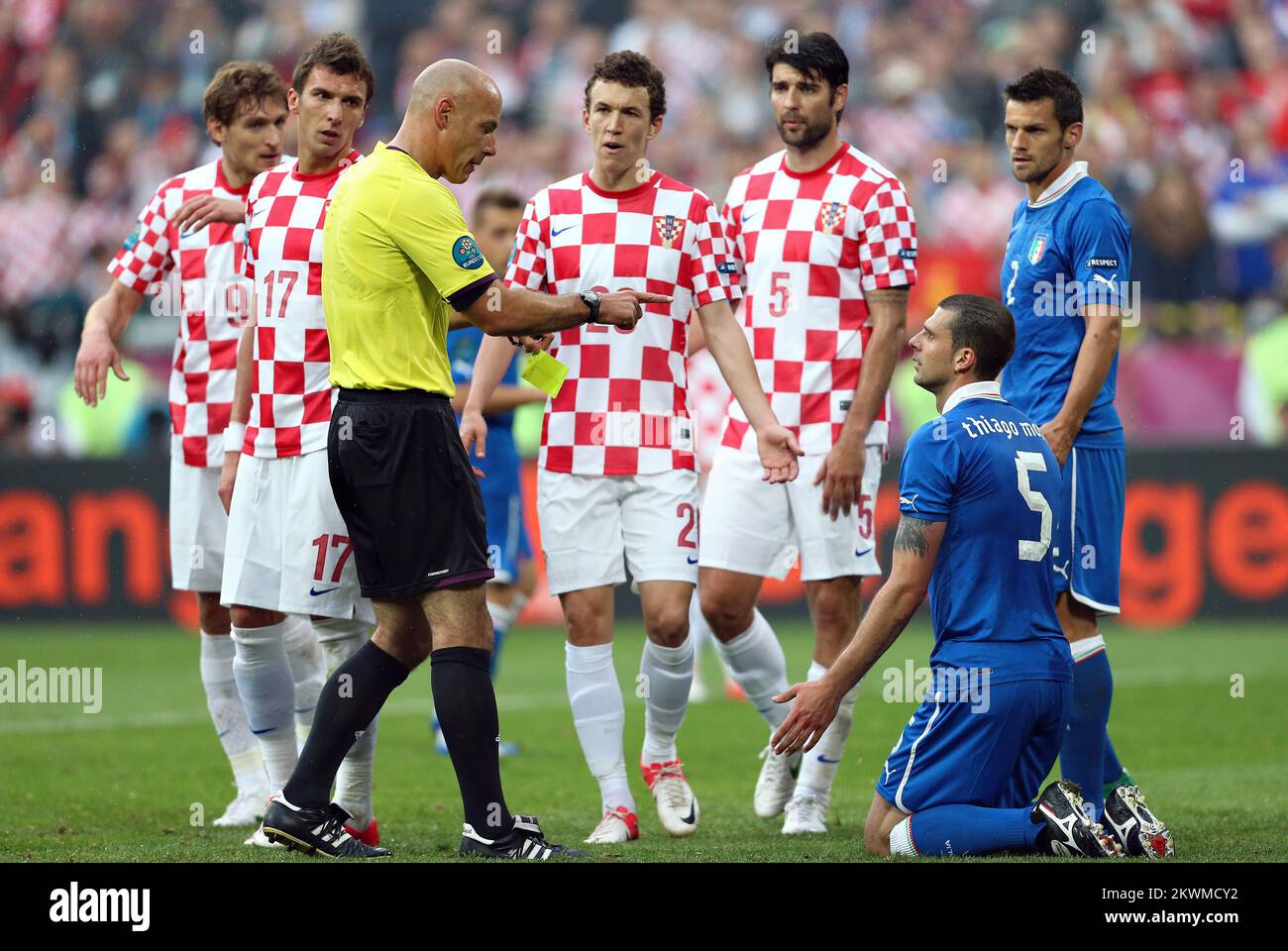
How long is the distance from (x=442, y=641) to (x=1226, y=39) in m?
14.4

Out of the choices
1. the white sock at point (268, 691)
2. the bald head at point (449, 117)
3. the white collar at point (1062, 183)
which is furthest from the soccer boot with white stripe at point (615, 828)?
the white collar at point (1062, 183)

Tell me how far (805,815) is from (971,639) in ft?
4.30

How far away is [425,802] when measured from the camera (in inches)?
276

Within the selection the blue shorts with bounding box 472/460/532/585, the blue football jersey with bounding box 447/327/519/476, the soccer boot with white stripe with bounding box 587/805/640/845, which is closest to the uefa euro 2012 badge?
the soccer boot with white stripe with bounding box 587/805/640/845

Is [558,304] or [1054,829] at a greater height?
[558,304]

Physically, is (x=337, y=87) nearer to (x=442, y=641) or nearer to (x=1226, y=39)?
(x=442, y=641)

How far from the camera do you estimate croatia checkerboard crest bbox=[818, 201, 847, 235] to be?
6.57m

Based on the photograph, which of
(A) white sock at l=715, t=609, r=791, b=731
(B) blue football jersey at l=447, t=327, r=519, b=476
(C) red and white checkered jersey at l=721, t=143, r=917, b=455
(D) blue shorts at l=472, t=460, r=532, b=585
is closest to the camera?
(C) red and white checkered jersey at l=721, t=143, r=917, b=455

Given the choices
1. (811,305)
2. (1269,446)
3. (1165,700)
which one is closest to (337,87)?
(811,305)

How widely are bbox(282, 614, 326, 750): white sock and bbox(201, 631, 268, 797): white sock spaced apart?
1.01 feet

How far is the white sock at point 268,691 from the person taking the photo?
6.13m

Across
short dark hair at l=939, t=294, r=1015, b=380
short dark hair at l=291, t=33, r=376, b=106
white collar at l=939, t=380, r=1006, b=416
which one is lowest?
white collar at l=939, t=380, r=1006, b=416

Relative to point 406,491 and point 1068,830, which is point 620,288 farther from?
point 1068,830

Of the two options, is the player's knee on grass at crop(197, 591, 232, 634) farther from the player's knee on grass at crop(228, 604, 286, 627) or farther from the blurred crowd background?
the blurred crowd background
